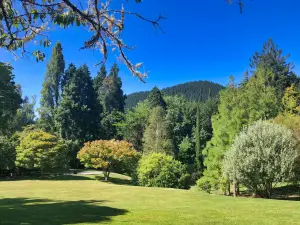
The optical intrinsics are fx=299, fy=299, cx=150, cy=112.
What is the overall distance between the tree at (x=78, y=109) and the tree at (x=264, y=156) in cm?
2828

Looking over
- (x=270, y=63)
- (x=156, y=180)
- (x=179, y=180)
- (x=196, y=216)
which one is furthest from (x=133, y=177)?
(x=270, y=63)

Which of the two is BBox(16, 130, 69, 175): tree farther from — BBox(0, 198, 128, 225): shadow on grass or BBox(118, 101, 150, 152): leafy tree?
BBox(0, 198, 128, 225): shadow on grass

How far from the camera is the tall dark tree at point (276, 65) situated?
4066 centimetres

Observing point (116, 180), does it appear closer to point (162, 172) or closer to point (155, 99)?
point (162, 172)

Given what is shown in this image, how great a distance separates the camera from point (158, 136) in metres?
37.9

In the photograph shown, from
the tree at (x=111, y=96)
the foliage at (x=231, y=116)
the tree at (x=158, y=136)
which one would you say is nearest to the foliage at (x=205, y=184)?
the foliage at (x=231, y=116)

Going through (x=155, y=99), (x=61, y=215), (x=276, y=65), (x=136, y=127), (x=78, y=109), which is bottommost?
(x=61, y=215)

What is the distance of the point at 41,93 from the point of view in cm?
5012

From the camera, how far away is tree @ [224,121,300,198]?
Result: 1834 cm

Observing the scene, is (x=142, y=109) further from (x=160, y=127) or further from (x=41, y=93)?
(x=41, y=93)

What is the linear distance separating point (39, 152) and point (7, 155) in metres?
3.26

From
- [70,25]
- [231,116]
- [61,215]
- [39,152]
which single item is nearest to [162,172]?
[231,116]

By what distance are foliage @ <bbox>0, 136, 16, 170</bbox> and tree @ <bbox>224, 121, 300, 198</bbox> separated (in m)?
21.8

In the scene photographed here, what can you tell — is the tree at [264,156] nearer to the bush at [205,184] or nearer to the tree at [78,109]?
the bush at [205,184]
